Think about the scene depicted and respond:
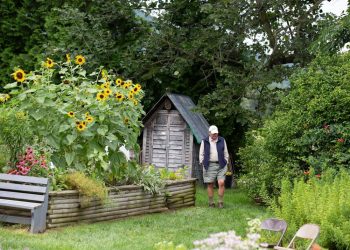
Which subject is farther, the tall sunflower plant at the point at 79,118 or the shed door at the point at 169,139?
the shed door at the point at 169,139

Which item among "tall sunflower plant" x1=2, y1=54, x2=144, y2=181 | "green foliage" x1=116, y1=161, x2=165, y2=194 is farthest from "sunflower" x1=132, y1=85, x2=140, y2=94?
"green foliage" x1=116, y1=161, x2=165, y2=194

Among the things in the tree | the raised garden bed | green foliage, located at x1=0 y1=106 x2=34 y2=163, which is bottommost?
the raised garden bed

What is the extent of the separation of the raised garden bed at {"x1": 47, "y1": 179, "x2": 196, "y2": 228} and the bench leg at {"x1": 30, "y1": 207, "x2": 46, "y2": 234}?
176mm

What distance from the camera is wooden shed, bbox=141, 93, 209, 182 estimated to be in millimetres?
21109

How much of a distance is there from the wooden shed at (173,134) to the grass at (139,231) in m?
7.10

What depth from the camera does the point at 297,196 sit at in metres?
9.38

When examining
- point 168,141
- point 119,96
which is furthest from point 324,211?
point 168,141

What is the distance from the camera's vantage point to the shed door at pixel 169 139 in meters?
21.4

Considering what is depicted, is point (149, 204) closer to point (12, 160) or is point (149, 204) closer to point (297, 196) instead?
point (12, 160)

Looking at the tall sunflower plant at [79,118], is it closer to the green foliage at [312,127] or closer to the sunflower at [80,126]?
the sunflower at [80,126]

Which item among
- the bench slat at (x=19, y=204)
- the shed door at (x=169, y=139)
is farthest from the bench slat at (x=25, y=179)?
the shed door at (x=169, y=139)

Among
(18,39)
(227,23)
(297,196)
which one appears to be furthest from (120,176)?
(18,39)

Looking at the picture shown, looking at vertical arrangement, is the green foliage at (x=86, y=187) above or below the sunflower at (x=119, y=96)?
below

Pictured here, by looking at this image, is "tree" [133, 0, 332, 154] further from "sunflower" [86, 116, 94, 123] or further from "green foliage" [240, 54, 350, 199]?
"sunflower" [86, 116, 94, 123]
